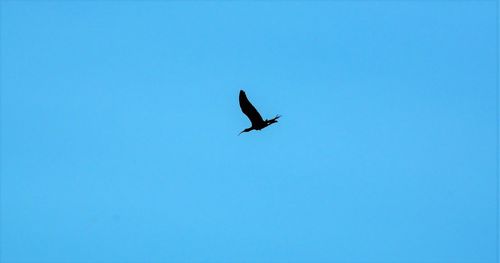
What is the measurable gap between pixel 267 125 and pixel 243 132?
2796mm

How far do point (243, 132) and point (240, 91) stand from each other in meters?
4.65

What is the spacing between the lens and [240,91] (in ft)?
200

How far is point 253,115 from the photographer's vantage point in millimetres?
62219

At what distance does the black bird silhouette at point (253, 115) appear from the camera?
61188 millimetres

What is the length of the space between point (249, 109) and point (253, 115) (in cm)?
74

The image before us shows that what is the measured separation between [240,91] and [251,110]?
52.1 inches

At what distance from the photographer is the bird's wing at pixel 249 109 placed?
201 ft

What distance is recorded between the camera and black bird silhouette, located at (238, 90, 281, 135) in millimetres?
61188

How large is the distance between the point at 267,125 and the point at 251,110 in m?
1.64

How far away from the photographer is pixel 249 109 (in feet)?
202

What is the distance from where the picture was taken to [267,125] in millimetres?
62719

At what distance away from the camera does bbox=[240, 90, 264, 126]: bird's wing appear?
201 ft

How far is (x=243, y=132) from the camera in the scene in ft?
214

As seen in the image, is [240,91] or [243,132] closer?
[240,91]
